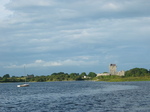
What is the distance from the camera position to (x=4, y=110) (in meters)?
55.4

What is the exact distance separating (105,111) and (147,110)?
24.1ft

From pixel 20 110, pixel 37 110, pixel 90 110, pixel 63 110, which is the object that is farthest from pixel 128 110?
pixel 20 110

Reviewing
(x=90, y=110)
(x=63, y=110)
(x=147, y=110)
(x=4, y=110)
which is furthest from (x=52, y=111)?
(x=147, y=110)

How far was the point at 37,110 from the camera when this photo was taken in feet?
175

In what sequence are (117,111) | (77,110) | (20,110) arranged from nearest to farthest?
(117,111) → (77,110) → (20,110)

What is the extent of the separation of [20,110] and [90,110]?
14.6 m

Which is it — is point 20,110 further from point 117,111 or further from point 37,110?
point 117,111

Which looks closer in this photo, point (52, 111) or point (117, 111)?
point (117, 111)

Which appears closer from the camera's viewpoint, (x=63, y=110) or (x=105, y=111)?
(x=105, y=111)

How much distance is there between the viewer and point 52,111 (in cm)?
5128

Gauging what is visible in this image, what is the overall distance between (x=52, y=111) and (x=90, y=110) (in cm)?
724

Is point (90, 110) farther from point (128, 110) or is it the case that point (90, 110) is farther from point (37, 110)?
point (37, 110)

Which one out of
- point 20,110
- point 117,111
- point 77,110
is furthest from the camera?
point 20,110

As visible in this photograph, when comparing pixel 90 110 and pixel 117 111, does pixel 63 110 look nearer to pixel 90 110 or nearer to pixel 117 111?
pixel 90 110
